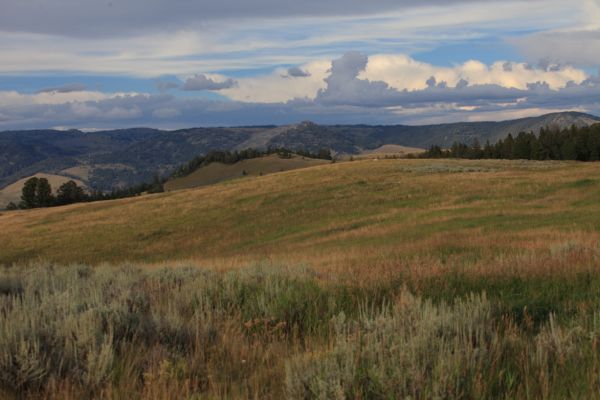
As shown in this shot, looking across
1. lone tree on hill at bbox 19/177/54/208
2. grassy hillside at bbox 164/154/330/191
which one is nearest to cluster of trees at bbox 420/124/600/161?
grassy hillside at bbox 164/154/330/191

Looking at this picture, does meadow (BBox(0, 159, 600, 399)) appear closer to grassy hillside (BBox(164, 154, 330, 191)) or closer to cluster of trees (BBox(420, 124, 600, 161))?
cluster of trees (BBox(420, 124, 600, 161))

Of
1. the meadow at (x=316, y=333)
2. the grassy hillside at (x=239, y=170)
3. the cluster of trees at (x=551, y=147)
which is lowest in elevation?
the grassy hillside at (x=239, y=170)

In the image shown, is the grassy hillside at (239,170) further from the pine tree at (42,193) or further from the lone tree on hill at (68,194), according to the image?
the pine tree at (42,193)

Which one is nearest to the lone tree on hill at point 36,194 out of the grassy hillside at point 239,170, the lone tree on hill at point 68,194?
the lone tree on hill at point 68,194

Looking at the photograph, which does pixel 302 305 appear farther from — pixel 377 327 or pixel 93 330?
pixel 93 330

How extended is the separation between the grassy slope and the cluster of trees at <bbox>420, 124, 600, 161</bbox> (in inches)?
2465

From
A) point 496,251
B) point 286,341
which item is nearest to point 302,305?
point 286,341

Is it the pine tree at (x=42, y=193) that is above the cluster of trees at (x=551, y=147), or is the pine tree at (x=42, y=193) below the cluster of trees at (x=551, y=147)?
below

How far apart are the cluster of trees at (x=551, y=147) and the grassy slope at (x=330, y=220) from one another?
2465 inches

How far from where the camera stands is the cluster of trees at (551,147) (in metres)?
109

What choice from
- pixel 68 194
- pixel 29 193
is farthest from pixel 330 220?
pixel 68 194

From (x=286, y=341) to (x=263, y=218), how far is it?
34672mm

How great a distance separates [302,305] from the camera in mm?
7008

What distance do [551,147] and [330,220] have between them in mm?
98060
